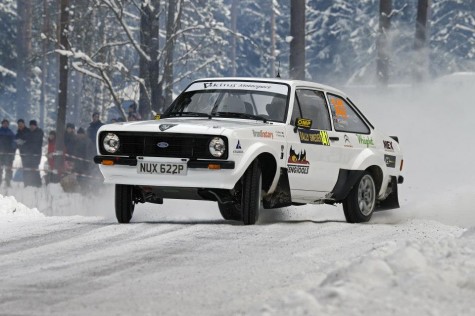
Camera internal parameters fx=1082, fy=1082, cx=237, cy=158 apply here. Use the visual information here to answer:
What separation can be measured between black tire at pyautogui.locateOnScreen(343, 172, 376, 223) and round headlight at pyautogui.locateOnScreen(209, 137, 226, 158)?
2462 millimetres

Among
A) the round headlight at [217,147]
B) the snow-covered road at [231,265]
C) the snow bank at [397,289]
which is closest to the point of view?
the snow bank at [397,289]

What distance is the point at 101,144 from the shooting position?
11.0 meters

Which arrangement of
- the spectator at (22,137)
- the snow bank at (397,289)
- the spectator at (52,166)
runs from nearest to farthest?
the snow bank at (397,289), the spectator at (22,137), the spectator at (52,166)

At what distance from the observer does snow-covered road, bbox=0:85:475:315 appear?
6000 millimetres

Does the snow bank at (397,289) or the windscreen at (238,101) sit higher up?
the windscreen at (238,101)

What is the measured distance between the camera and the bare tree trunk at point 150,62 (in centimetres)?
2561

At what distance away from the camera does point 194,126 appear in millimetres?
10578

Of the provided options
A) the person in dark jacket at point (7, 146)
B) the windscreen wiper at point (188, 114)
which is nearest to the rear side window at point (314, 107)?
the windscreen wiper at point (188, 114)

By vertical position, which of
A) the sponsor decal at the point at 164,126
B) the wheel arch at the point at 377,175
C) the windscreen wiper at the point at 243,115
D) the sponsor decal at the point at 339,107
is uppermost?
the sponsor decal at the point at 339,107

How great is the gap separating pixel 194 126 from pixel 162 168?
516 mm

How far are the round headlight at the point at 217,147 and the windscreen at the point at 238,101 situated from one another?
3.50ft

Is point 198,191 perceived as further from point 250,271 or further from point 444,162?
point 444,162

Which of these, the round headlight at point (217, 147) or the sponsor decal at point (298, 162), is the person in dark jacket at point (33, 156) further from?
the round headlight at point (217, 147)

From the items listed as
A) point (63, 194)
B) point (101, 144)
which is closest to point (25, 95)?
point (63, 194)
